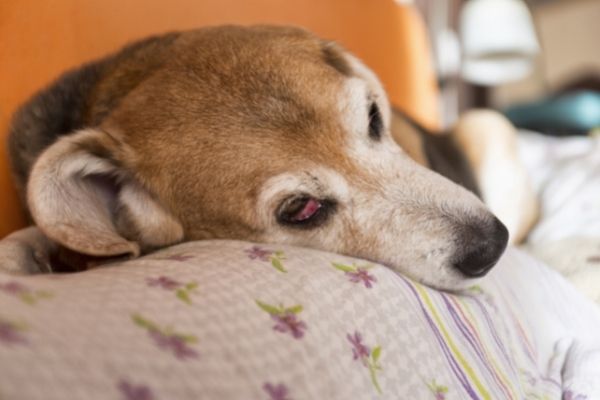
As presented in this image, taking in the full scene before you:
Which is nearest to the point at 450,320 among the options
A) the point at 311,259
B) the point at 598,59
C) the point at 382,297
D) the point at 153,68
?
the point at 382,297

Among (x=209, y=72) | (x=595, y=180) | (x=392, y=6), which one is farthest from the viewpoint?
(x=392, y=6)

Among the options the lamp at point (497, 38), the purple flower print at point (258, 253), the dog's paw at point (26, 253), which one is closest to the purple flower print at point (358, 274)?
the purple flower print at point (258, 253)

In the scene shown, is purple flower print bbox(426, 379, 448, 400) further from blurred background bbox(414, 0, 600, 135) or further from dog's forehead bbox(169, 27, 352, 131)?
blurred background bbox(414, 0, 600, 135)

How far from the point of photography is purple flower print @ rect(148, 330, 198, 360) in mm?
708

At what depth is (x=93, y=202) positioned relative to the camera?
4.54 ft

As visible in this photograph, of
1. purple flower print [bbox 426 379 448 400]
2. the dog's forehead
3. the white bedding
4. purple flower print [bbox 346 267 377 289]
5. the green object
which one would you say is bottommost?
the green object

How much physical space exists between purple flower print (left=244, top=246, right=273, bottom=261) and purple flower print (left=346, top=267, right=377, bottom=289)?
0.14 m

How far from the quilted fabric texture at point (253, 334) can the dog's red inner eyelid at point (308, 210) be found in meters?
0.24

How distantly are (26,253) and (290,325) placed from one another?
0.65m

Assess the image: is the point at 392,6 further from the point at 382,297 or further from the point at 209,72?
the point at 382,297

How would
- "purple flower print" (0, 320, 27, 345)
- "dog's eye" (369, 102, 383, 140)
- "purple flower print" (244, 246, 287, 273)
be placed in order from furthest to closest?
"dog's eye" (369, 102, 383, 140), "purple flower print" (244, 246, 287, 273), "purple flower print" (0, 320, 27, 345)

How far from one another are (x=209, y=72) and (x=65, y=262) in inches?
20.8

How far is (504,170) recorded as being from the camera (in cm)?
256

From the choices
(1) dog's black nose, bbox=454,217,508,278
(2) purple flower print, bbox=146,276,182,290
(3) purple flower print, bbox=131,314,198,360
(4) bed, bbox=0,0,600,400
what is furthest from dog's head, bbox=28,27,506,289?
(3) purple flower print, bbox=131,314,198,360
